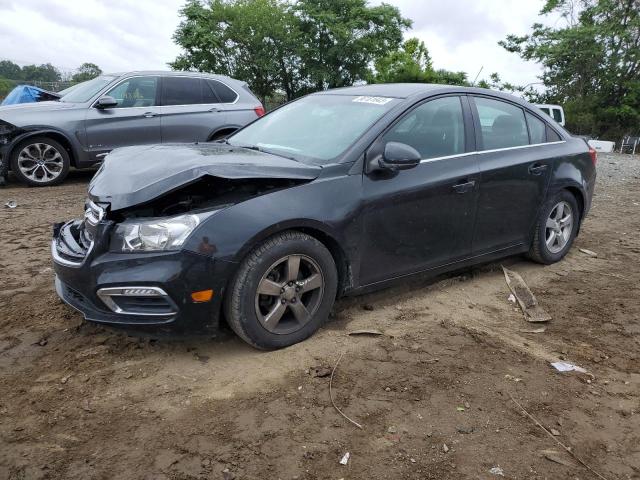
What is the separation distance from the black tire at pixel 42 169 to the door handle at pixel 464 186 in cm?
646

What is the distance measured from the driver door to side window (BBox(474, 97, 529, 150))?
0.61ft

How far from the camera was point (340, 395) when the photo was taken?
2879 mm

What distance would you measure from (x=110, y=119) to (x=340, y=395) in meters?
6.75

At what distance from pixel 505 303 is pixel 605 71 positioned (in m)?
31.3

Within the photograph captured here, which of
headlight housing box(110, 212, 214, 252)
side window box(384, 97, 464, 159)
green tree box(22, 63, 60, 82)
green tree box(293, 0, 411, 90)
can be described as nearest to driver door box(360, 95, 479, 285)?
side window box(384, 97, 464, 159)

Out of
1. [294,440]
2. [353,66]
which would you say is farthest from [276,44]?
[294,440]

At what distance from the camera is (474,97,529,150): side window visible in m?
4.31

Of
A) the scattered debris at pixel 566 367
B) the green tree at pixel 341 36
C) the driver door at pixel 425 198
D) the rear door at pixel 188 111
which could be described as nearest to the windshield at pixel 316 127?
the driver door at pixel 425 198

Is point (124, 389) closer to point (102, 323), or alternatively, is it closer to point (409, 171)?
point (102, 323)

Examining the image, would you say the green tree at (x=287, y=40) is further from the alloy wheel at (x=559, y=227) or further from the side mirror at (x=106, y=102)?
the alloy wheel at (x=559, y=227)

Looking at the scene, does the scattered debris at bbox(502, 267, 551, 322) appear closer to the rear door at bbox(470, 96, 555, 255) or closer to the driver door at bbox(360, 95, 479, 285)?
the rear door at bbox(470, 96, 555, 255)

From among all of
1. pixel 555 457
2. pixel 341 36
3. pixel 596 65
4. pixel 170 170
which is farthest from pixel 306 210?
pixel 596 65

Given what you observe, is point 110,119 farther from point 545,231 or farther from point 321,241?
point 545,231

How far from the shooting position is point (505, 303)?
4246mm
